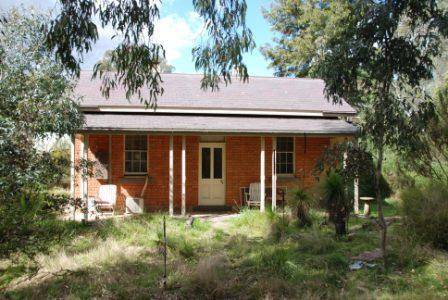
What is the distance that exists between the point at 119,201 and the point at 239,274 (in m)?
8.58

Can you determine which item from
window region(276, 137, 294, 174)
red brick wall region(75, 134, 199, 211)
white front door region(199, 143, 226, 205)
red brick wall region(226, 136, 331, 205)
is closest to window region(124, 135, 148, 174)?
red brick wall region(75, 134, 199, 211)

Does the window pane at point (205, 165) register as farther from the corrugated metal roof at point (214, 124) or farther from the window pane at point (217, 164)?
the corrugated metal roof at point (214, 124)

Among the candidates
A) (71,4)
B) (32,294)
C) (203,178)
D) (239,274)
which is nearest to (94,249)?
(32,294)

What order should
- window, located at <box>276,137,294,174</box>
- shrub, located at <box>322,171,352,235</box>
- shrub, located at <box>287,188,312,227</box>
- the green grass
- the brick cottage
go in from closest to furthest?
the green grass, shrub, located at <box>322,171,352,235</box>, shrub, located at <box>287,188,312,227</box>, the brick cottage, window, located at <box>276,137,294,174</box>

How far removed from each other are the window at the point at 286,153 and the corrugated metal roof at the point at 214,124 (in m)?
1.01

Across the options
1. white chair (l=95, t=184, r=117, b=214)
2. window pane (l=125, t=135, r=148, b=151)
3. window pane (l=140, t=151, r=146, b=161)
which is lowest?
white chair (l=95, t=184, r=117, b=214)

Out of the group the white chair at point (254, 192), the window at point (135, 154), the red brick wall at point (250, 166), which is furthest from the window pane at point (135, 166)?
the white chair at point (254, 192)

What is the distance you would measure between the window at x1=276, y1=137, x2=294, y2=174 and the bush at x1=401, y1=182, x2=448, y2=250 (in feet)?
25.0

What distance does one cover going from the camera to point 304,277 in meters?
6.79

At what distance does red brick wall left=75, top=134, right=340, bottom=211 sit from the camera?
48.6 ft

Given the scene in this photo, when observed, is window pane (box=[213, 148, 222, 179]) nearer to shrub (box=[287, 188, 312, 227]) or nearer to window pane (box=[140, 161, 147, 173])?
window pane (box=[140, 161, 147, 173])

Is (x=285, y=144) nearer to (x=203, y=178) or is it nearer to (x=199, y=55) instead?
(x=203, y=178)

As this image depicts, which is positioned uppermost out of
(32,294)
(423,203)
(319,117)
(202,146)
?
(319,117)

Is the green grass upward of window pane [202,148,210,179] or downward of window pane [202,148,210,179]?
downward
